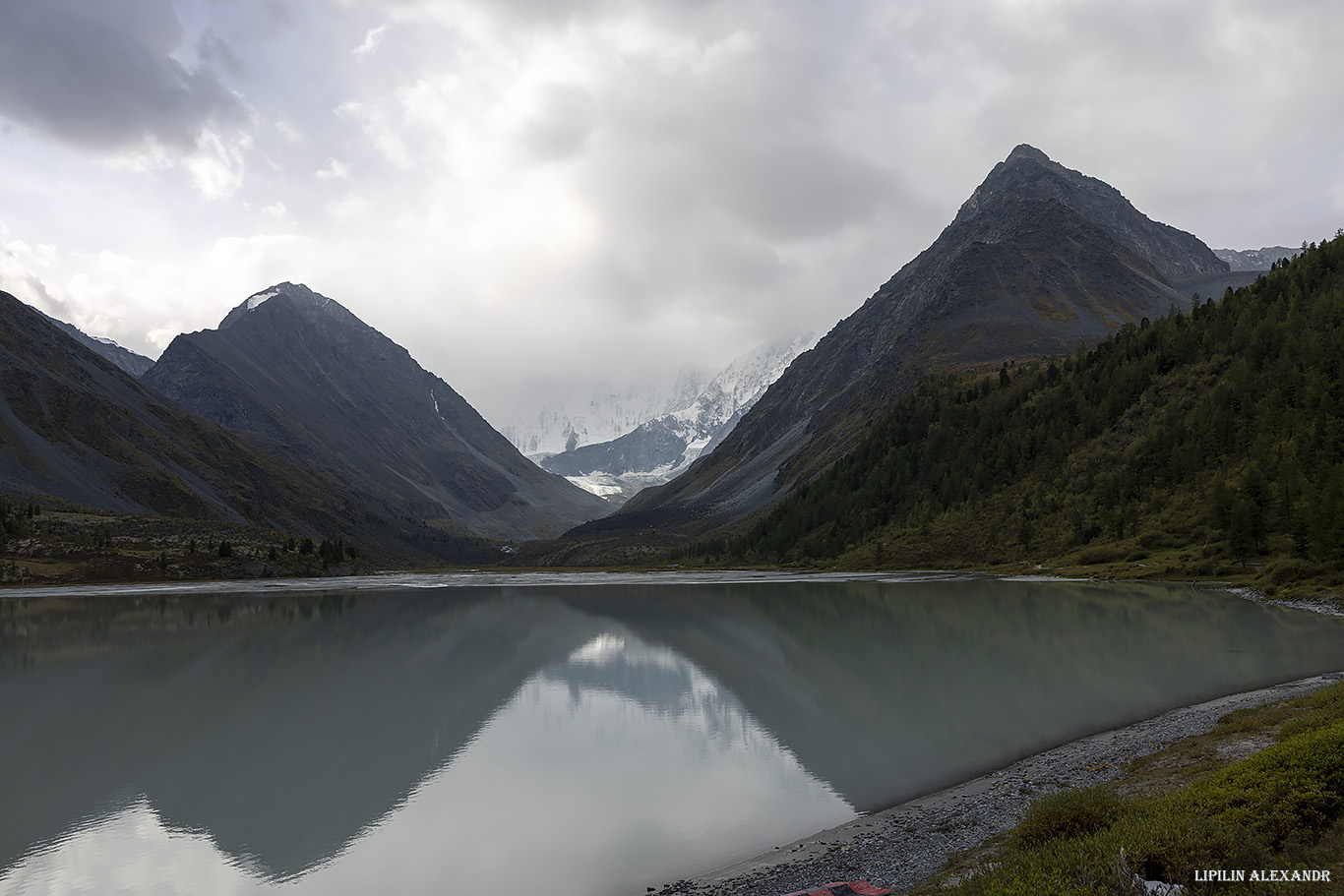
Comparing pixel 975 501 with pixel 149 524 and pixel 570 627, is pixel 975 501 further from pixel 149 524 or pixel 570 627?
pixel 149 524

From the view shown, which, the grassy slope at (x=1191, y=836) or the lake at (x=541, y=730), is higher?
the grassy slope at (x=1191, y=836)

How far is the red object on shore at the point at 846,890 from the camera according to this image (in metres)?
13.5

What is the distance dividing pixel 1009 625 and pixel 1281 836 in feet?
147

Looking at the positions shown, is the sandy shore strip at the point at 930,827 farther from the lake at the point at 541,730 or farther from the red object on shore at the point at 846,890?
the lake at the point at 541,730

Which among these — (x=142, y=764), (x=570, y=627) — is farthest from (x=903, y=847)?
(x=570, y=627)

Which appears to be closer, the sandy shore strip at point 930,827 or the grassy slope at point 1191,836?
the grassy slope at point 1191,836

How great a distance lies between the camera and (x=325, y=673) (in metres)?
46.3

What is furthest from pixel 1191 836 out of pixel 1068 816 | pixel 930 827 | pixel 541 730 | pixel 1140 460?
pixel 1140 460

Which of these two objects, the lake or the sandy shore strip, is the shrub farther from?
the lake

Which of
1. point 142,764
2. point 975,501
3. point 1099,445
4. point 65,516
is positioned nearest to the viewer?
point 142,764

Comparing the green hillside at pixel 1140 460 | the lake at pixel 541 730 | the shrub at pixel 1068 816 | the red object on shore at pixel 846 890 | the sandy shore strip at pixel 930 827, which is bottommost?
the lake at pixel 541 730

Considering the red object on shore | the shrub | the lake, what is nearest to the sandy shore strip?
the red object on shore

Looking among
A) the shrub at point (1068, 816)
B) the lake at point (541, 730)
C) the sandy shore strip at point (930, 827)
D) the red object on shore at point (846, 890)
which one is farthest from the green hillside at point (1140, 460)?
the red object on shore at point (846, 890)

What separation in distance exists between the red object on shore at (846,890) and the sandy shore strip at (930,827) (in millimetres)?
415
